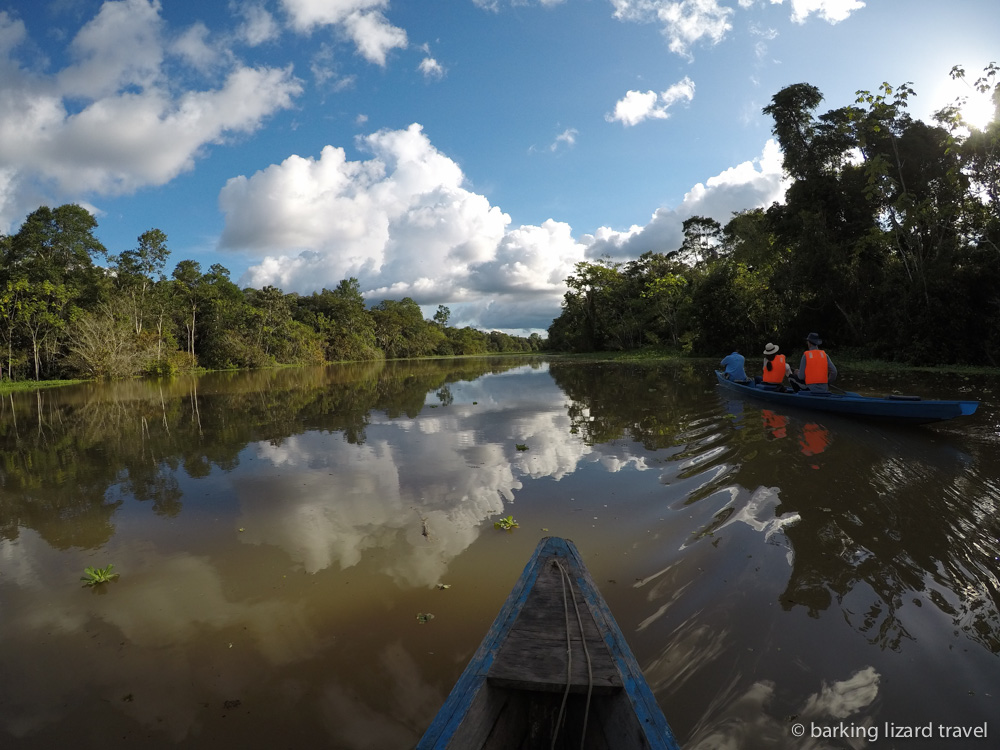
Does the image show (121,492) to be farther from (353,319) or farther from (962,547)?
(353,319)

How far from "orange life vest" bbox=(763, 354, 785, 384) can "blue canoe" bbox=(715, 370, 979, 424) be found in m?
0.87

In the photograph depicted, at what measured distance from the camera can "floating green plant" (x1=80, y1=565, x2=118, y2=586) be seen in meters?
3.75

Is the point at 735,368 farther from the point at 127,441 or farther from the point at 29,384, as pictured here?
the point at 29,384

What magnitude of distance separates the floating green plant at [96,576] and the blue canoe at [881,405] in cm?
951

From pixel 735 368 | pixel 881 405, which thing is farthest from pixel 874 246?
pixel 881 405

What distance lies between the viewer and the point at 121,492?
241 inches

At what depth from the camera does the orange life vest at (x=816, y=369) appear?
9.22 meters

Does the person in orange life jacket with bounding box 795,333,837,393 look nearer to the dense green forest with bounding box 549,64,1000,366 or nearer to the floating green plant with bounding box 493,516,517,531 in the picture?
the dense green forest with bounding box 549,64,1000,366

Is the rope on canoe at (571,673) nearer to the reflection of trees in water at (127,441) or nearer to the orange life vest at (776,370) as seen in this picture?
the reflection of trees in water at (127,441)

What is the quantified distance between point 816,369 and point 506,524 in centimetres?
788

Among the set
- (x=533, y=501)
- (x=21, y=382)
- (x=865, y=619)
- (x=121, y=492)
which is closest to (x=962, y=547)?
(x=865, y=619)

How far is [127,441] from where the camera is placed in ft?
31.3

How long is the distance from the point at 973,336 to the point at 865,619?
775 inches

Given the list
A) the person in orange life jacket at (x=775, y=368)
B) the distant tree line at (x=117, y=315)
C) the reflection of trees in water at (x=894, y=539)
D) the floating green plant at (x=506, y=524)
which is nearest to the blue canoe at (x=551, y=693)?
the reflection of trees in water at (x=894, y=539)
